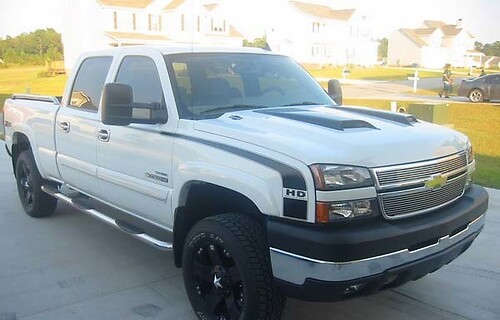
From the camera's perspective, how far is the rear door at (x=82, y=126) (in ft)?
15.8

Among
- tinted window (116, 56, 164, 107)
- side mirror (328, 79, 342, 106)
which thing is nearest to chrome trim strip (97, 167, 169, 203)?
tinted window (116, 56, 164, 107)

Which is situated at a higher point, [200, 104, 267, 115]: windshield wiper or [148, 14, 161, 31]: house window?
[148, 14, 161, 31]: house window

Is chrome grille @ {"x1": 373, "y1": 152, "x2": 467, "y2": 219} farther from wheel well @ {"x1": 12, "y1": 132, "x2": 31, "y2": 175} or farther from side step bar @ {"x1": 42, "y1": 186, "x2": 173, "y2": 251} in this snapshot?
wheel well @ {"x1": 12, "y1": 132, "x2": 31, "y2": 175}

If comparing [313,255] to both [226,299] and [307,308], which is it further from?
[307,308]

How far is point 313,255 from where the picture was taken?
110 inches

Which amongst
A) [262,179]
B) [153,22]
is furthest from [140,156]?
[153,22]

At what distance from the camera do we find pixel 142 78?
437 centimetres

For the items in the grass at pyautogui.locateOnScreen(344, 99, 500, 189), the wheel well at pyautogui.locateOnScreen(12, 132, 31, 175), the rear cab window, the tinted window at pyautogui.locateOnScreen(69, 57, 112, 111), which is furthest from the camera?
the grass at pyautogui.locateOnScreen(344, 99, 500, 189)

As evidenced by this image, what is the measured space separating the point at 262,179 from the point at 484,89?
76.6 ft

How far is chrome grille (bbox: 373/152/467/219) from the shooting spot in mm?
2955

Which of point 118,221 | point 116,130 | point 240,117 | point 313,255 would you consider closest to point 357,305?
point 313,255

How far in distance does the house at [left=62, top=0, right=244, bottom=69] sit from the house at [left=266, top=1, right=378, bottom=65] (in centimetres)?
1823

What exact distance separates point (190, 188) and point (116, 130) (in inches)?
42.2

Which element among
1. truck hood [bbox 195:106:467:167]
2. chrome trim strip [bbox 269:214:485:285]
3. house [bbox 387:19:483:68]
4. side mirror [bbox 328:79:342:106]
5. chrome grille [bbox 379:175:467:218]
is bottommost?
chrome trim strip [bbox 269:214:485:285]
